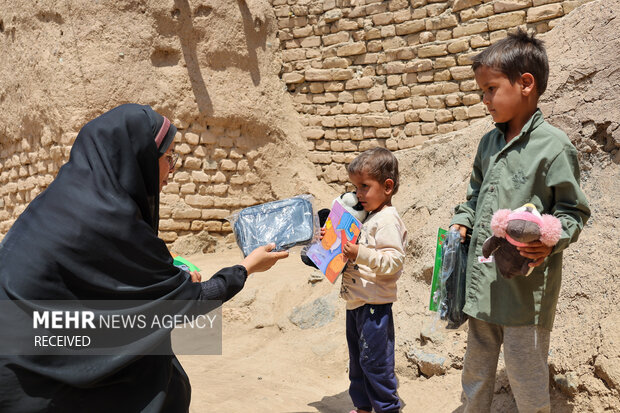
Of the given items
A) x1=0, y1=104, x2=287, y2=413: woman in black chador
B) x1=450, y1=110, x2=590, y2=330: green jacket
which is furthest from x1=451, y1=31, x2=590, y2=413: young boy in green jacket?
x1=0, y1=104, x2=287, y2=413: woman in black chador

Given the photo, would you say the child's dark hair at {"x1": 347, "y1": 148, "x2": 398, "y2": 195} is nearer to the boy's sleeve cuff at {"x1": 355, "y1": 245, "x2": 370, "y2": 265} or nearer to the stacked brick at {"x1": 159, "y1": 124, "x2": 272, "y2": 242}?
the boy's sleeve cuff at {"x1": 355, "y1": 245, "x2": 370, "y2": 265}

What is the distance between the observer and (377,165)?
Answer: 10.8ft

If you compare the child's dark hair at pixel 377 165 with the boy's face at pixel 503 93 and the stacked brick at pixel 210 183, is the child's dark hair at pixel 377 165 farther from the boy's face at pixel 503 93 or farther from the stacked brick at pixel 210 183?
the stacked brick at pixel 210 183

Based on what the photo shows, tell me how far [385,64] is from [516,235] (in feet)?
21.0

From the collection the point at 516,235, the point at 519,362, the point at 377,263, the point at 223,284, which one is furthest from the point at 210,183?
the point at 516,235

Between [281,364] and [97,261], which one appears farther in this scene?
[281,364]

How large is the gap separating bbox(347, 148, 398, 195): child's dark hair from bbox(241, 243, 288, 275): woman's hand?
0.75m

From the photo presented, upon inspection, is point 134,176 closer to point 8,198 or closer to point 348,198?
point 348,198

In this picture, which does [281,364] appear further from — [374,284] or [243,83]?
[243,83]

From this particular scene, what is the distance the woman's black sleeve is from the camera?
8.14ft

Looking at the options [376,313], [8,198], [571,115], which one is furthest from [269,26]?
[376,313]

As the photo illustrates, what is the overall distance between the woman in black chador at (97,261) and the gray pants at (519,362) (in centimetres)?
132

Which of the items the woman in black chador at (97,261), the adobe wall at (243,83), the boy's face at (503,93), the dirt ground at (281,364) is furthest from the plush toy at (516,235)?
the adobe wall at (243,83)

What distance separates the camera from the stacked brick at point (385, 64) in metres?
7.42
